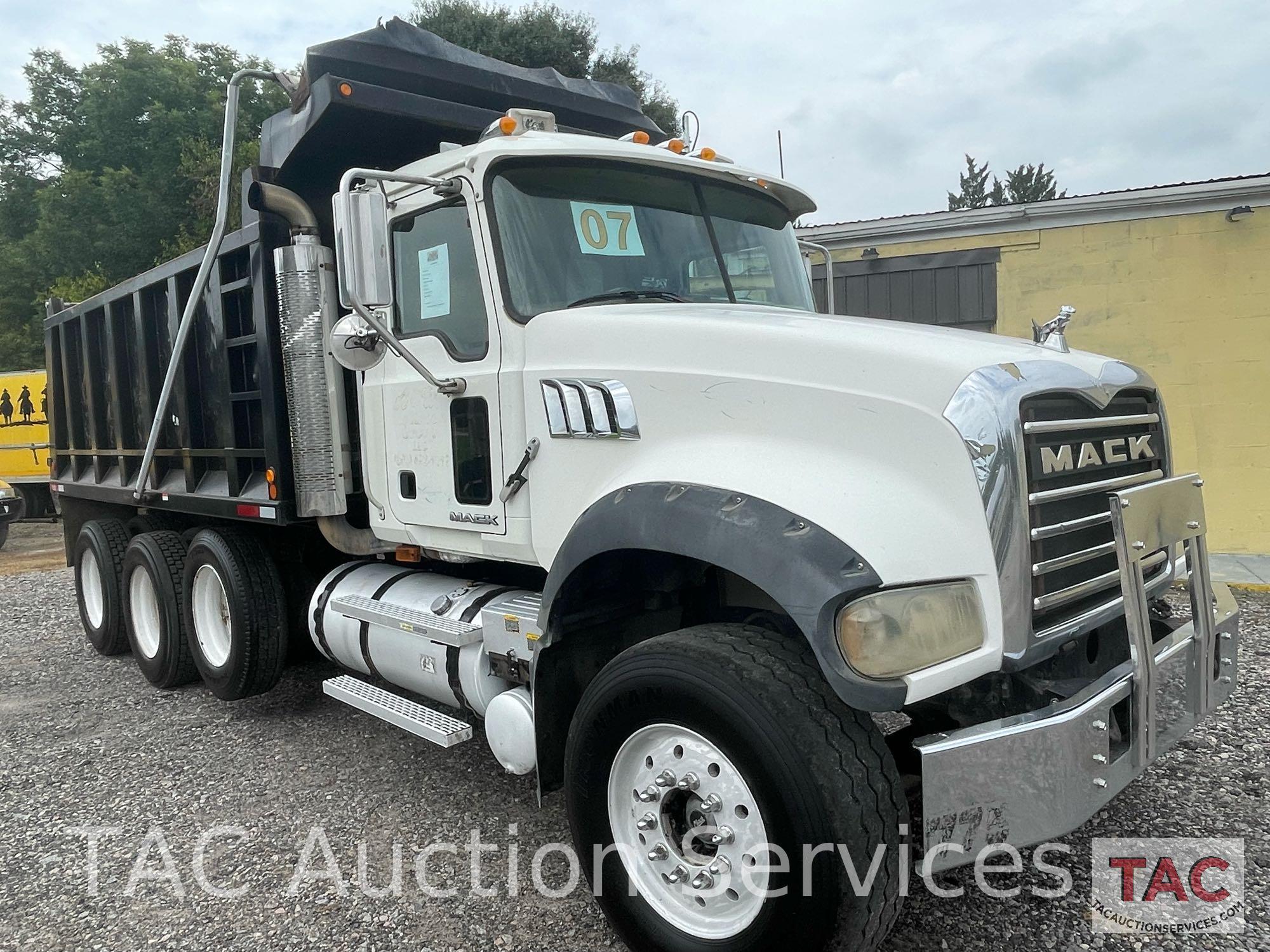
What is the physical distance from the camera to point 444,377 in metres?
3.63

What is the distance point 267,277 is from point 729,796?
3.47 m

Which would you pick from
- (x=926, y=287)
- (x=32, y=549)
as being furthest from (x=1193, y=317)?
(x=32, y=549)

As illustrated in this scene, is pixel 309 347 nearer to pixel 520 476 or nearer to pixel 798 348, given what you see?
pixel 520 476

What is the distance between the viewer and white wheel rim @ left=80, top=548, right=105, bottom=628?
6598 millimetres

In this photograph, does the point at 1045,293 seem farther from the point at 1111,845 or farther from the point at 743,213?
the point at 1111,845

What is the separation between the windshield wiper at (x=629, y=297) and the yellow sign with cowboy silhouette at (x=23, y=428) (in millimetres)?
15596

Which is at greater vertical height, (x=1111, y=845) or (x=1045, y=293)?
(x=1045, y=293)

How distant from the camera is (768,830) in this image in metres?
2.30

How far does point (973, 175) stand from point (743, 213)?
6482 centimetres

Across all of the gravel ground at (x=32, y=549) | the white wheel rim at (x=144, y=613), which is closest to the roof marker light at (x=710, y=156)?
the white wheel rim at (x=144, y=613)

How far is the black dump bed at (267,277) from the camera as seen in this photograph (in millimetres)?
4137

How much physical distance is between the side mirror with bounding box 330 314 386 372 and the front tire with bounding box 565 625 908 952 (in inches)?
64.1

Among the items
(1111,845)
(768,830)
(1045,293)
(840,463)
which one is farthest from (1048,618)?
(1045,293)

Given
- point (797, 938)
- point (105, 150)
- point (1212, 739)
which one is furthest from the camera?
point (105, 150)
